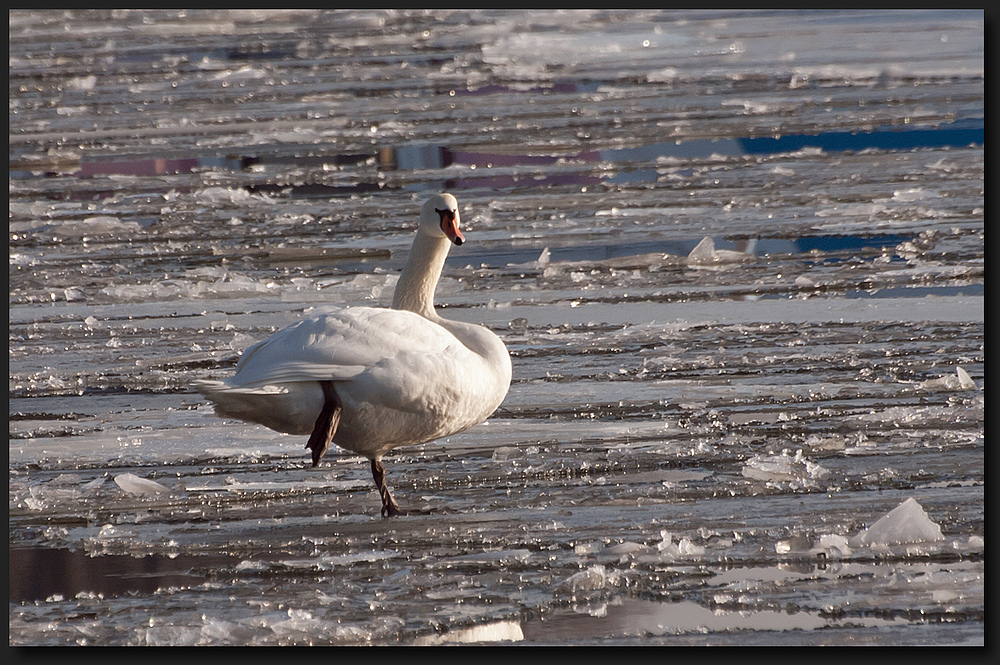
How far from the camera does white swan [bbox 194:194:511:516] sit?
176 inches

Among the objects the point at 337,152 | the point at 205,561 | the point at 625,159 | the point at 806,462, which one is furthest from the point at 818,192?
the point at 205,561

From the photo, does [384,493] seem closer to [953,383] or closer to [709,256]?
[953,383]

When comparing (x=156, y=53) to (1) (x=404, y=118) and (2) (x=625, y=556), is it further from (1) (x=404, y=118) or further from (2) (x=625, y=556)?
(2) (x=625, y=556)

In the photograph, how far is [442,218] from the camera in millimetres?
5145

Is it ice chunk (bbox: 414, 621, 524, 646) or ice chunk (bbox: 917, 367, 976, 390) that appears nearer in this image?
ice chunk (bbox: 414, 621, 524, 646)

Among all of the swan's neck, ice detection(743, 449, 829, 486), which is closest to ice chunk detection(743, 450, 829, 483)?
ice detection(743, 449, 829, 486)

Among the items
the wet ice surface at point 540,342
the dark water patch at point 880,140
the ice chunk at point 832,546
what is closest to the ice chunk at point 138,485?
the wet ice surface at point 540,342

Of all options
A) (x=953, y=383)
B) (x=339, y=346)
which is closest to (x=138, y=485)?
(x=339, y=346)

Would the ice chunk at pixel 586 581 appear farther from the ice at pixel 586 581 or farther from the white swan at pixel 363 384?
the white swan at pixel 363 384

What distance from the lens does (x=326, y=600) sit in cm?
388

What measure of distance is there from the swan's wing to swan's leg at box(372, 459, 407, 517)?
46 cm

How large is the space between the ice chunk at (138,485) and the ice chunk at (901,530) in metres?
2.53

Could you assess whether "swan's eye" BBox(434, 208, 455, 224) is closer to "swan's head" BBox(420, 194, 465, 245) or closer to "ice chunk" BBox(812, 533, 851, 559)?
"swan's head" BBox(420, 194, 465, 245)

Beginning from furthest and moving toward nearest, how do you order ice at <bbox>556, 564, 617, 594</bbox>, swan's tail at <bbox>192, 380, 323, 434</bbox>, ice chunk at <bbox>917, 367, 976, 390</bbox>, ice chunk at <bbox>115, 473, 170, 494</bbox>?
ice chunk at <bbox>917, 367, 976, 390</bbox>
ice chunk at <bbox>115, 473, 170, 494</bbox>
swan's tail at <bbox>192, 380, 323, 434</bbox>
ice at <bbox>556, 564, 617, 594</bbox>
